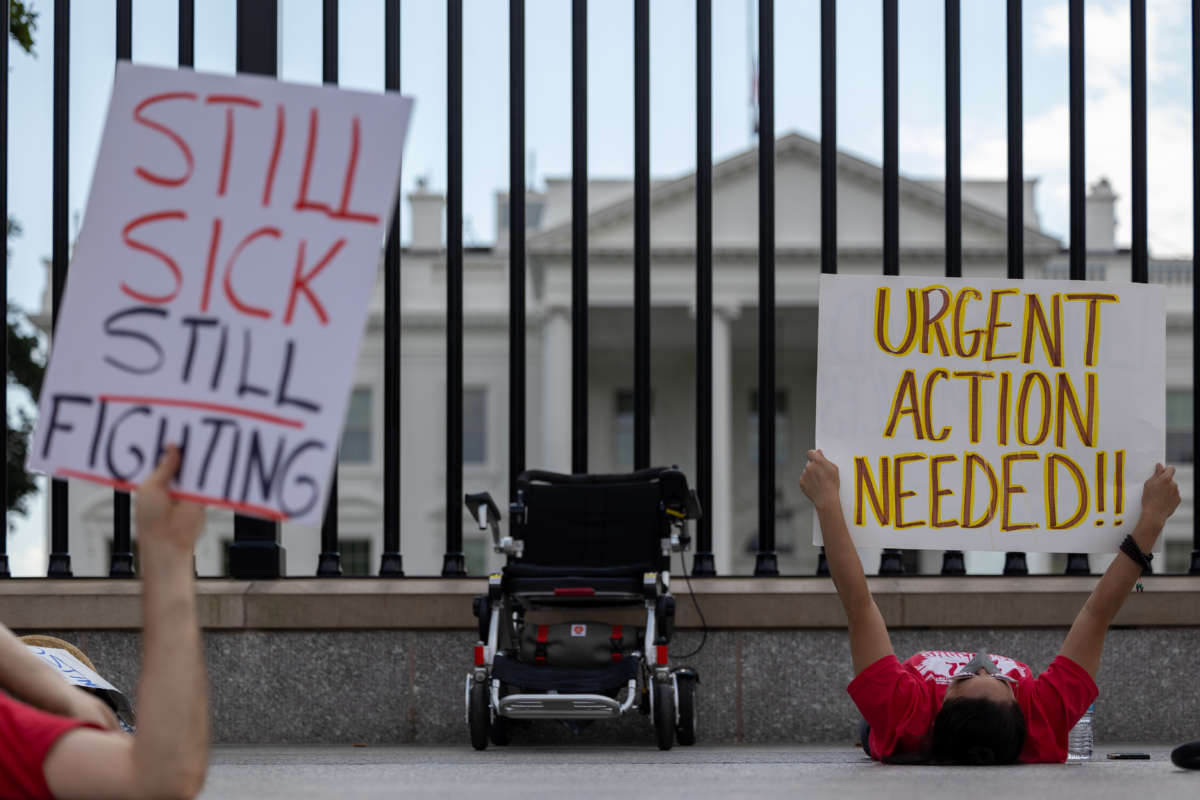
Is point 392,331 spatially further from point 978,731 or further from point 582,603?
point 978,731

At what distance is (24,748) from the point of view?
1645 millimetres

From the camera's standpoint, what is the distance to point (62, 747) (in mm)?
1646

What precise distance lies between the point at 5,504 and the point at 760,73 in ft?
9.37

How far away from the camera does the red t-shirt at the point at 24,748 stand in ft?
5.39

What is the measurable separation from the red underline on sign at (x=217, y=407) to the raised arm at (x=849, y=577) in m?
1.45

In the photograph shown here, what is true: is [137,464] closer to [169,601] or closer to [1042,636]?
[169,601]

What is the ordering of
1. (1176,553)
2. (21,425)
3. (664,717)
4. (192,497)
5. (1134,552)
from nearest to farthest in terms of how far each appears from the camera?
(192,497), (1134,552), (664,717), (21,425), (1176,553)

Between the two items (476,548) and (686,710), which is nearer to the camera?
(686,710)

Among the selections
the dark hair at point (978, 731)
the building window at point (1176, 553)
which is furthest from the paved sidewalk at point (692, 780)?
the building window at point (1176, 553)

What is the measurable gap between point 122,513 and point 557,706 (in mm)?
1613

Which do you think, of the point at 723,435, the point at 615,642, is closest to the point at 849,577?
the point at 615,642

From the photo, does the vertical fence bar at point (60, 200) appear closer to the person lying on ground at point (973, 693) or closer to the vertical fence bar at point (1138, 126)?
the person lying on ground at point (973, 693)

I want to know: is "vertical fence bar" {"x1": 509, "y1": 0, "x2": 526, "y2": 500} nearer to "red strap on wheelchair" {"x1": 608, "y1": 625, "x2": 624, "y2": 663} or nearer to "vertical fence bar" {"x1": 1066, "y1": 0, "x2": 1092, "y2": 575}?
"red strap on wheelchair" {"x1": 608, "y1": 625, "x2": 624, "y2": 663}

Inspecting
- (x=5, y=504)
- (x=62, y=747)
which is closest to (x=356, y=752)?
(x=5, y=504)
